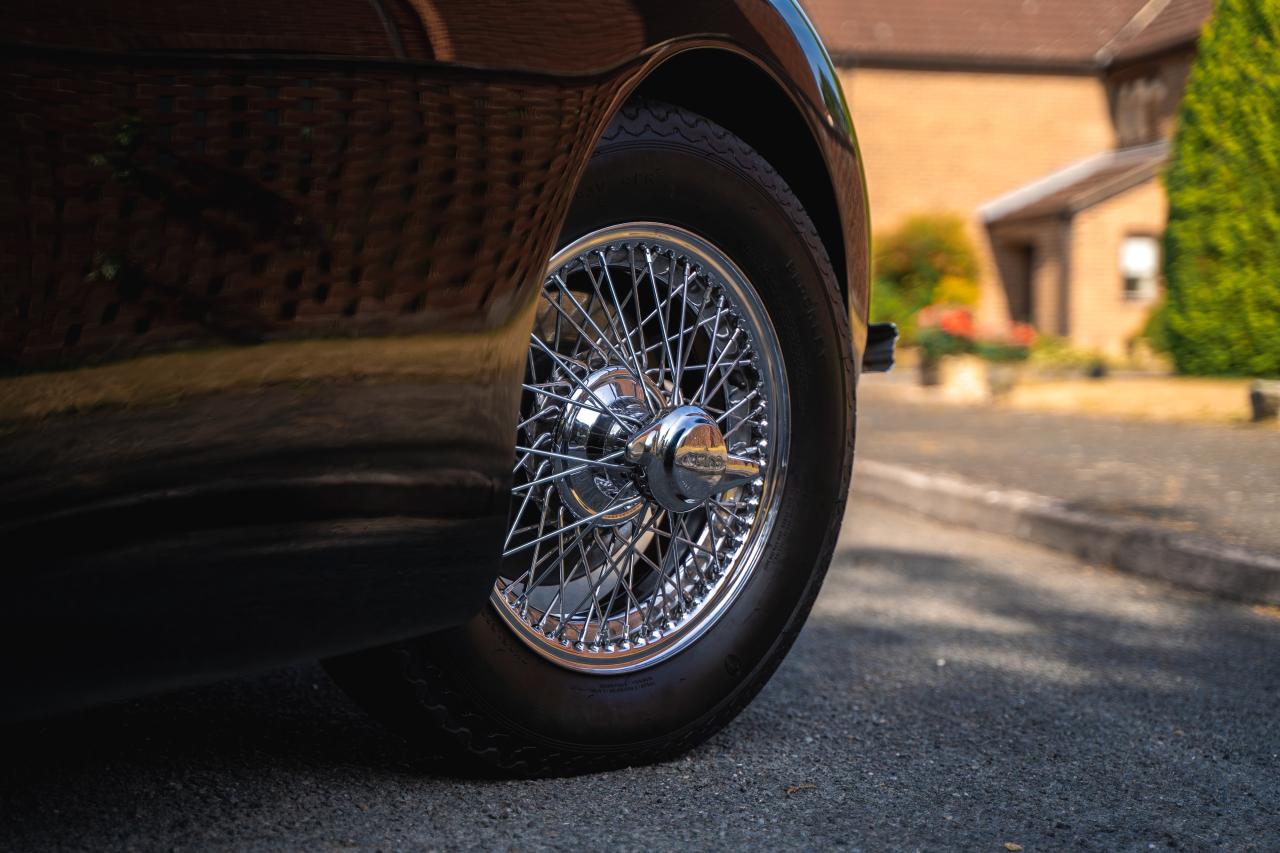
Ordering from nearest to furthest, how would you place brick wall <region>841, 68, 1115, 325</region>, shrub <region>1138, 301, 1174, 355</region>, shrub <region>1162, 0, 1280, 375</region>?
1. shrub <region>1162, 0, 1280, 375</region>
2. shrub <region>1138, 301, 1174, 355</region>
3. brick wall <region>841, 68, 1115, 325</region>

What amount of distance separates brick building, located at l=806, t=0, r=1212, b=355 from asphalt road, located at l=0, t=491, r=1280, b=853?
79.2ft

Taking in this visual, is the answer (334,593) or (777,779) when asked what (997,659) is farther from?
(334,593)

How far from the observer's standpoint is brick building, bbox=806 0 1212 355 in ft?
88.4

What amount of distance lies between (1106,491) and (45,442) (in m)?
5.52

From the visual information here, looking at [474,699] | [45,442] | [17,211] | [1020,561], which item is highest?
[17,211]

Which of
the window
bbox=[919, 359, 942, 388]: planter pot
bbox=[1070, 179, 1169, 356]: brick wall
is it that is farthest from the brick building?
bbox=[919, 359, 942, 388]: planter pot

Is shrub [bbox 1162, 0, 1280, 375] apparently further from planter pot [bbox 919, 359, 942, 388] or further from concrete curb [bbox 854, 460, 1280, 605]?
concrete curb [bbox 854, 460, 1280, 605]

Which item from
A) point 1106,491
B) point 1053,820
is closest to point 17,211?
point 1053,820

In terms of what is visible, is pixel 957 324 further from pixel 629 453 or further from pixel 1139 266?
pixel 629 453


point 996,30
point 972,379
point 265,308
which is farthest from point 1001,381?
point 996,30

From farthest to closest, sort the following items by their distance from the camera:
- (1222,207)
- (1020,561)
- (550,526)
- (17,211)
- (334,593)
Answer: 1. (1222,207)
2. (1020,561)
3. (550,526)
4. (334,593)
5. (17,211)

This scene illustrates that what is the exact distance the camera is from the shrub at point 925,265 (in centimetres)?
2611

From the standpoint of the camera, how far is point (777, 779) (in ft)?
7.42

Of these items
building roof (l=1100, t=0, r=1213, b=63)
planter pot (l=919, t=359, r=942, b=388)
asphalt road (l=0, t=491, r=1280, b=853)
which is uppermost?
building roof (l=1100, t=0, r=1213, b=63)
